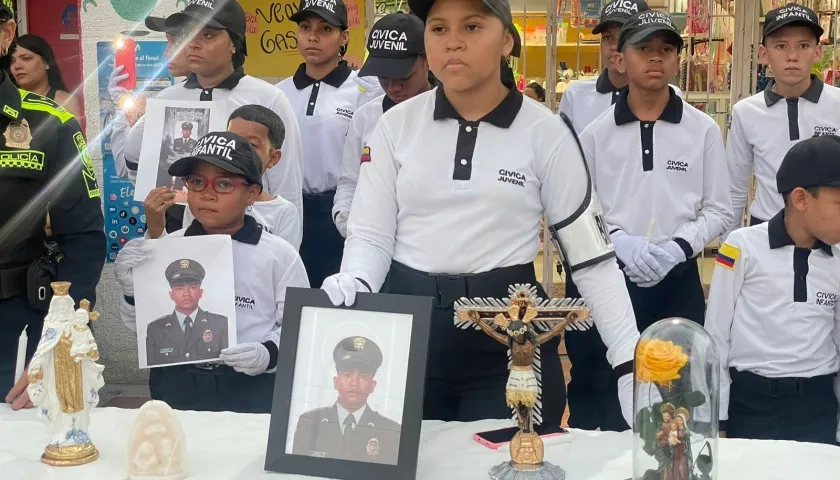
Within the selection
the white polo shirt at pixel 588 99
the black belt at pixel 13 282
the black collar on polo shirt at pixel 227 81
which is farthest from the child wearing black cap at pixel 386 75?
the black belt at pixel 13 282

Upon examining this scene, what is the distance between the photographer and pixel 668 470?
171 centimetres

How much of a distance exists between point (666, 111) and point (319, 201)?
5.23 ft

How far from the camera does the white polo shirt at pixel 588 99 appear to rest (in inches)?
161

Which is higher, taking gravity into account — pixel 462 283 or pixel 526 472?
pixel 462 283

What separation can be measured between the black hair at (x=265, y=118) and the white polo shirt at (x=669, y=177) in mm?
1221

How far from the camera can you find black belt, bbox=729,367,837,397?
9.04 feet

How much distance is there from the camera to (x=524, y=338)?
1765mm

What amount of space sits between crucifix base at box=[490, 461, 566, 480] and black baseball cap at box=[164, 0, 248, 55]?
7.83 ft

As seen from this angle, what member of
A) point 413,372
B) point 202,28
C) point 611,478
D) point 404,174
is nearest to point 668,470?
point 611,478

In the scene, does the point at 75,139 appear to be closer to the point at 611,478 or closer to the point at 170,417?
the point at 170,417

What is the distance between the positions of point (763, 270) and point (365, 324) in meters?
1.48

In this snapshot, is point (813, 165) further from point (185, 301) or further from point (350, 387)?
point (185, 301)

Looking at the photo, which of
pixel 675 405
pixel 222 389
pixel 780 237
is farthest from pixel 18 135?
pixel 780 237

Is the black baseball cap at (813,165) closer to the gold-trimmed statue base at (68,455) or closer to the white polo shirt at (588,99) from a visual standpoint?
the white polo shirt at (588,99)
